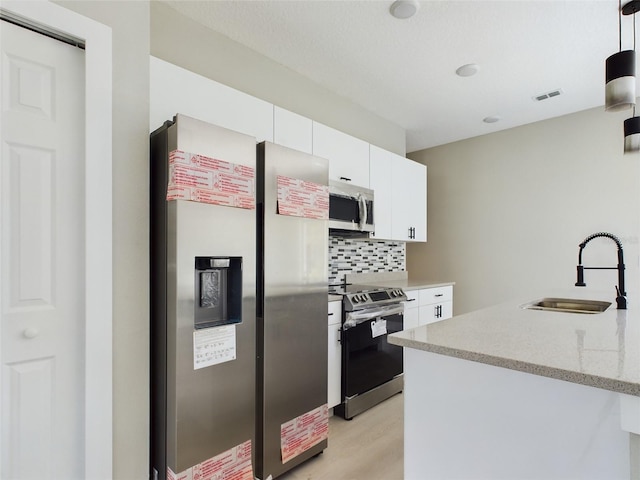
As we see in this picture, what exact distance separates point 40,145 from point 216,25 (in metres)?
1.48

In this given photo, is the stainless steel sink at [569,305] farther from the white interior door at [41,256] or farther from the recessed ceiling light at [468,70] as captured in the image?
the white interior door at [41,256]

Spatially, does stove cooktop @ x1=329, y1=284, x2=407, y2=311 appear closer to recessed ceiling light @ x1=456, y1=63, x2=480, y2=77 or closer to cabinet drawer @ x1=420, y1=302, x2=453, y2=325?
cabinet drawer @ x1=420, y1=302, x2=453, y2=325

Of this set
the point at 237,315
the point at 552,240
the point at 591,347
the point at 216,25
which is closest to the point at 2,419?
the point at 237,315

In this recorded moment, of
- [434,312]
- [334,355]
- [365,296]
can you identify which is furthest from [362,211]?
[434,312]

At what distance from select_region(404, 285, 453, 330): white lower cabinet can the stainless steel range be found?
0.69 feet

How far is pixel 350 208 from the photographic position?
3004 mm

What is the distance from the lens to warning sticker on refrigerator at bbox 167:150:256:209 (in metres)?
1.53

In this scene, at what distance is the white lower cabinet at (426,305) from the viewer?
3309 mm

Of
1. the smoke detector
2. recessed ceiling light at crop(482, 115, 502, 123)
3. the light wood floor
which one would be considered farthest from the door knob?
recessed ceiling light at crop(482, 115, 502, 123)

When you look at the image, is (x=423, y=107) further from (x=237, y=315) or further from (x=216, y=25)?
(x=237, y=315)

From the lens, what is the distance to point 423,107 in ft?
11.8

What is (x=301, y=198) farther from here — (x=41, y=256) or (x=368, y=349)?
(x=368, y=349)

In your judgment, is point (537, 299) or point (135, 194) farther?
point (537, 299)

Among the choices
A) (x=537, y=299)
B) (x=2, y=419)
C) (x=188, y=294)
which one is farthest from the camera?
(x=537, y=299)
